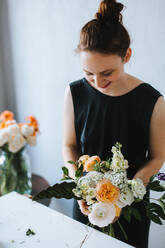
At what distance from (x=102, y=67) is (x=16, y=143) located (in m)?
0.82

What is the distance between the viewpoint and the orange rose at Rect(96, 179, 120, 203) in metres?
0.64

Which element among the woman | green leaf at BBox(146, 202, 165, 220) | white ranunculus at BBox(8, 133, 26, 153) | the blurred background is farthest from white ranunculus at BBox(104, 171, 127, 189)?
white ranunculus at BBox(8, 133, 26, 153)

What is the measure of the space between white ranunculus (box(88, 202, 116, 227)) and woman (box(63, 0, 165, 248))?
0.66 feet

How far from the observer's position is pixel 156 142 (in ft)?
3.28

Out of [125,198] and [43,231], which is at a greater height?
[125,198]

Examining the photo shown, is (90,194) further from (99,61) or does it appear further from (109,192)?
(99,61)

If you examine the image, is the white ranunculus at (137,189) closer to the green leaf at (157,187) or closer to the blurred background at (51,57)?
the green leaf at (157,187)

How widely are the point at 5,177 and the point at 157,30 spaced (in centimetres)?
119

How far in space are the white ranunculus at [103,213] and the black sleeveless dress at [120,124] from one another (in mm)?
433

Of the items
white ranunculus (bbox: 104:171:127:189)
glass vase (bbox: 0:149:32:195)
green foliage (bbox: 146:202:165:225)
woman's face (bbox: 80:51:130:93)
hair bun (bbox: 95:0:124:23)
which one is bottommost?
glass vase (bbox: 0:149:32:195)

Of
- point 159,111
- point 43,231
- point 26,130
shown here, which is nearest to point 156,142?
point 159,111

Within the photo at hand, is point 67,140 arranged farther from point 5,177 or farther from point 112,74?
point 5,177

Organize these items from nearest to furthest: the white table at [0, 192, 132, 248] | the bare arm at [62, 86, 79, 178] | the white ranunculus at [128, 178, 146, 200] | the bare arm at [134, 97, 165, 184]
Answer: the white ranunculus at [128, 178, 146, 200]
the white table at [0, 192, 132, 248]
the bare arm at [134, 97, 165, 184]
the bare arm at [62, 86, 79, 178]

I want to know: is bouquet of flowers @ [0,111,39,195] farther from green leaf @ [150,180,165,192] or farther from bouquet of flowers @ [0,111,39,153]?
green leaf @ [150,180,165,192]
